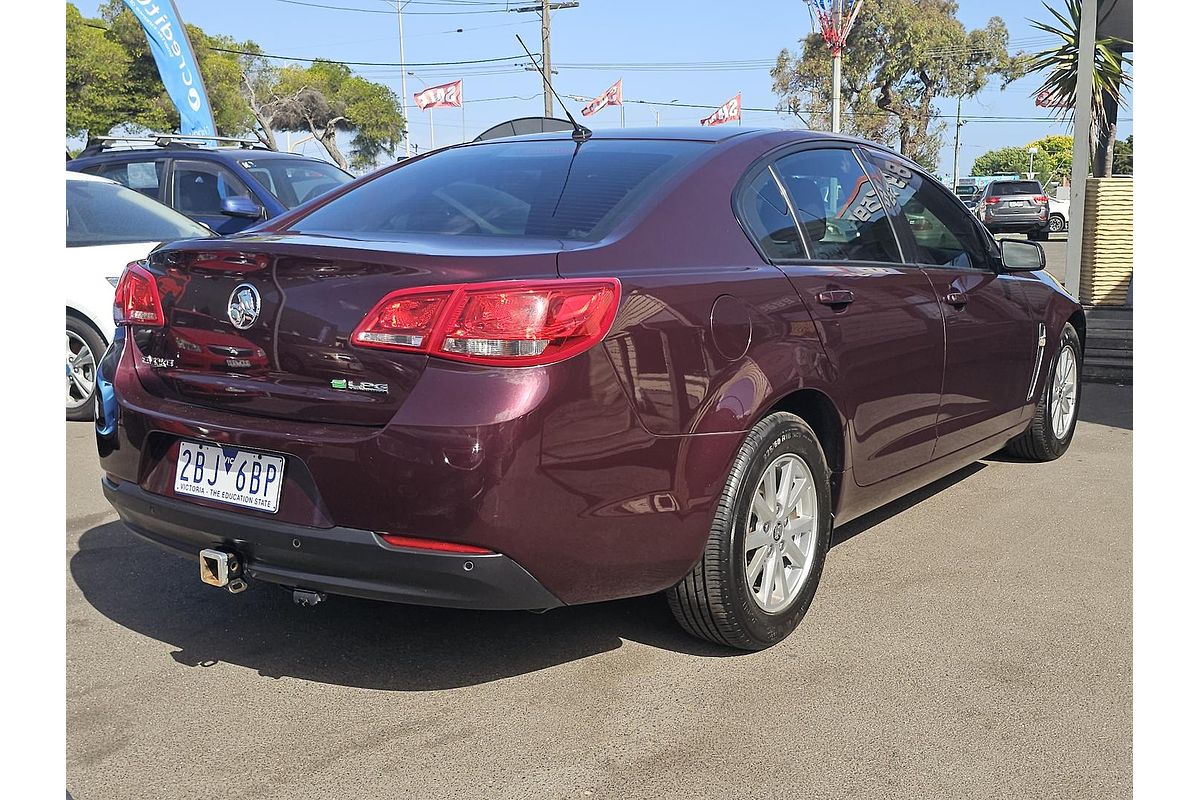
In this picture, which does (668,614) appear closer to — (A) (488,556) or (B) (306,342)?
(A) (488,556)

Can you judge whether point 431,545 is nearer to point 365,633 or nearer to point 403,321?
point 403,321

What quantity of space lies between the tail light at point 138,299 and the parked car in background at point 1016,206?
31077mm

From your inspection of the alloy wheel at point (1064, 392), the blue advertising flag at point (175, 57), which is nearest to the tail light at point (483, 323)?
the alloy wheel at point (1064, 392)

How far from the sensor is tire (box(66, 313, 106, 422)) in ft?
23.2

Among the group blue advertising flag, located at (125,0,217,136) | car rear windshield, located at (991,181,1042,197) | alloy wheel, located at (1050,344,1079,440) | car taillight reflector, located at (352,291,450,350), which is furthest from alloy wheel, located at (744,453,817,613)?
car rear windshield, located at (991,181,1042,197)

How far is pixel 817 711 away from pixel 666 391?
0.96 m

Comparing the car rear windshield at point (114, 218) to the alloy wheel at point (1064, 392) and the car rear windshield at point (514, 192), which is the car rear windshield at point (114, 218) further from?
the alloy wheel at point (1064, 392)

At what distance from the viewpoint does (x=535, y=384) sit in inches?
114

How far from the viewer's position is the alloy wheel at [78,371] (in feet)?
23.4

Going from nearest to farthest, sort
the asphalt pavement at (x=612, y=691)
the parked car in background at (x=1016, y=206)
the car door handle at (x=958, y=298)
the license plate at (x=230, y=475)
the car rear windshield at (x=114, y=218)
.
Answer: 1. the asphalt pavement at (x=612, y=691)
2. the license plate at (x=230, y=475)
3. the car door handle at (x=958, y=298)
4. the car rear windshield at (x=114, y=218)
5. the parked car in background at (x=1016, y=206)

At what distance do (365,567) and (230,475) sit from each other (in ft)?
1.59

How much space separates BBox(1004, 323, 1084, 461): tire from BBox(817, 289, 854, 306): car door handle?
86.6 inches

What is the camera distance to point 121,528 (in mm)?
4965
